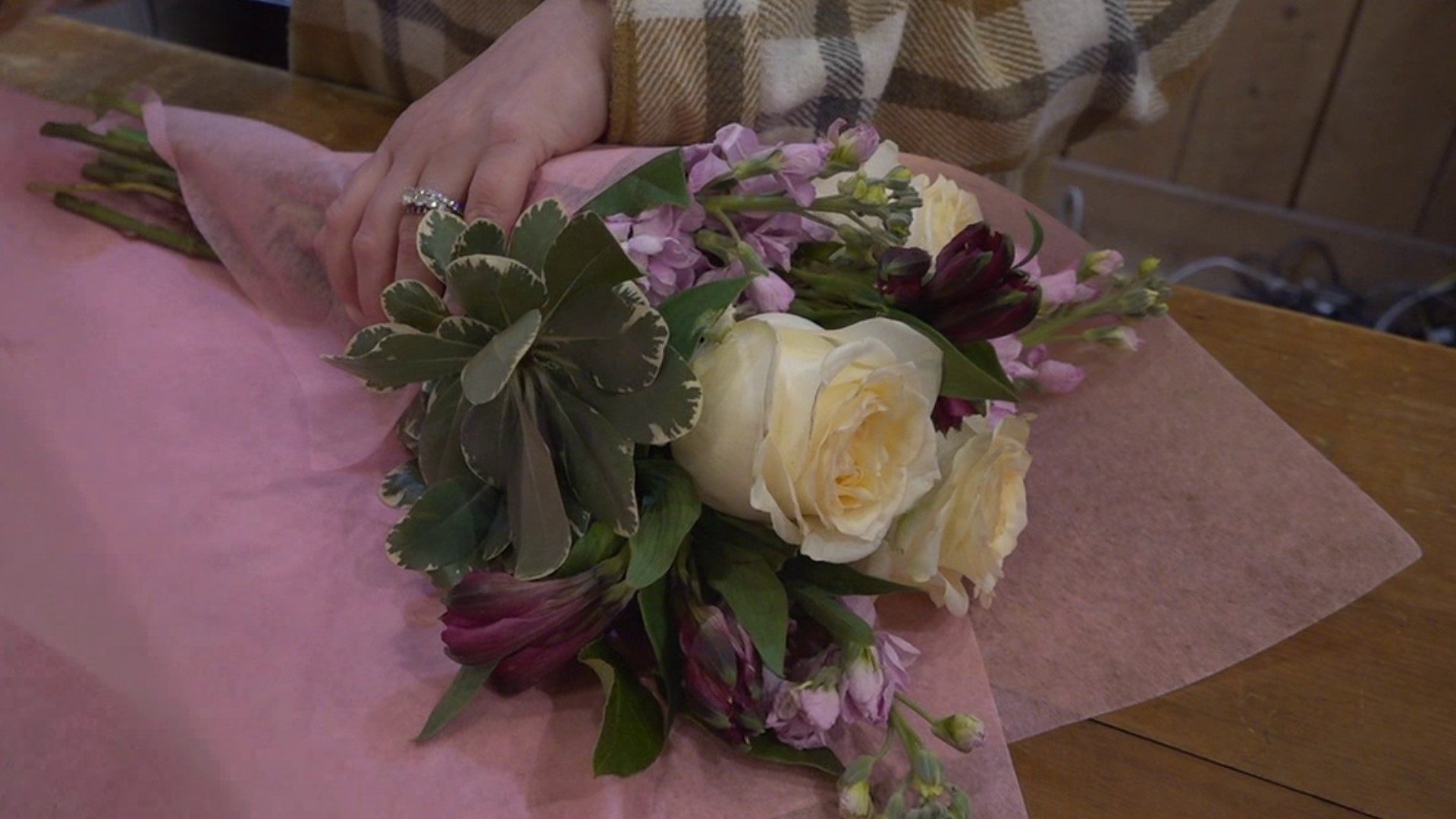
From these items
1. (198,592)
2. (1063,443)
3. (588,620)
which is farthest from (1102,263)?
(198,592)

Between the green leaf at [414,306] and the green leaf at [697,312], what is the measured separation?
0.31 ft

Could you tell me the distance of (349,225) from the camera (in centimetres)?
61

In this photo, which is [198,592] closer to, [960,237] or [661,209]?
[661,209]

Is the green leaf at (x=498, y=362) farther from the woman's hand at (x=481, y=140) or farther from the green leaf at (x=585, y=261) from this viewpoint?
the woman's hand at (x=481, y=140)

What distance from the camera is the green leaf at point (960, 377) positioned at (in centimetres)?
50

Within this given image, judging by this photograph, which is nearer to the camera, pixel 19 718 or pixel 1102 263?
pixel 19 718

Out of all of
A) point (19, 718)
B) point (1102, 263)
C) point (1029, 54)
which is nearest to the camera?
point (19, 718)

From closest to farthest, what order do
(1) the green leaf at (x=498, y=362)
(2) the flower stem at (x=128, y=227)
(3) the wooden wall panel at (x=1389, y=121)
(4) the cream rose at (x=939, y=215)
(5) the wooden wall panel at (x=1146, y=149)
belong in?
(1) the green leaf at (x=498, y=362), (4) the cream rose at (x=939, y=215), (2) the flower stem at (x=128, y=227), (3) the wooden wall panel at (x=1389, y=121), (5) the wooden wall panel at (x=1146, y=149)

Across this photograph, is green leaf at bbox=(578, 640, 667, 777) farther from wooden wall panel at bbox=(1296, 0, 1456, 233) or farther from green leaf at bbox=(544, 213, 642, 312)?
wooden wall panel at bbox=(1296, 0, 1456, 233)

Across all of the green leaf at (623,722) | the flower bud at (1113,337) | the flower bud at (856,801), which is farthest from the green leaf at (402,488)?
the flower bud at (1113,337)

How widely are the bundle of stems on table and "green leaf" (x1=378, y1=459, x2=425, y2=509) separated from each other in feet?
0.89

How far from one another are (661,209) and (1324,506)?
1.33 ft

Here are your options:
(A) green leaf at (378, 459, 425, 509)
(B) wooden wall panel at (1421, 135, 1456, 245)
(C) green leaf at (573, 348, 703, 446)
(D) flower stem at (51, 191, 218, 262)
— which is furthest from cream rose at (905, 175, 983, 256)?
(B) wooden wall panel at (1421, 135, 1456, 245)

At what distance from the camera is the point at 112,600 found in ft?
1.60
